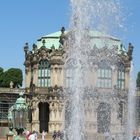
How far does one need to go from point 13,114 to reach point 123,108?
145ft

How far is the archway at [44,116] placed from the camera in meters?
76.1

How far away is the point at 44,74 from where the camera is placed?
250 feet

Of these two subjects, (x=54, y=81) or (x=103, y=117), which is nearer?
(x=103, y=117)

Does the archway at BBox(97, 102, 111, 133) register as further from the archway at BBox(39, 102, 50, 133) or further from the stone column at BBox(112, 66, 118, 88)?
the archway at BBox(39, 102, 50, 133)

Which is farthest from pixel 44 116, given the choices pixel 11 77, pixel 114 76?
pixel 11 77

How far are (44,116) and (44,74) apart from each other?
17.6 ft

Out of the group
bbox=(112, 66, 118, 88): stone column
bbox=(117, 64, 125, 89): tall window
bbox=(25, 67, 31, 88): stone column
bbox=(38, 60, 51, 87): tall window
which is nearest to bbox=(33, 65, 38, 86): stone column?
bbox=(38, 60, 51, 87): tall window

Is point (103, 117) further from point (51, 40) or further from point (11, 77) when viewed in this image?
point (11, 77)

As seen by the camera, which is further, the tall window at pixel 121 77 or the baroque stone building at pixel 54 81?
the tall window at pixel 121 77

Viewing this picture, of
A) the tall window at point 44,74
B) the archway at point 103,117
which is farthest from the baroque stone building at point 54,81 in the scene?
the archway at point 103,117

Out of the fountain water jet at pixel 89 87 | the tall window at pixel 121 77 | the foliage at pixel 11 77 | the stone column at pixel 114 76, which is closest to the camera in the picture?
the fountain water jet at pixel 89 87

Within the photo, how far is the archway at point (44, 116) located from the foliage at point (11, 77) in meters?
23.0

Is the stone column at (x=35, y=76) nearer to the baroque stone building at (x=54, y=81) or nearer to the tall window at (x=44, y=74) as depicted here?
the baroque stone building at (x=54, y=81)

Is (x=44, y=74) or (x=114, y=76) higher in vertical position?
(x=44, y=74)
